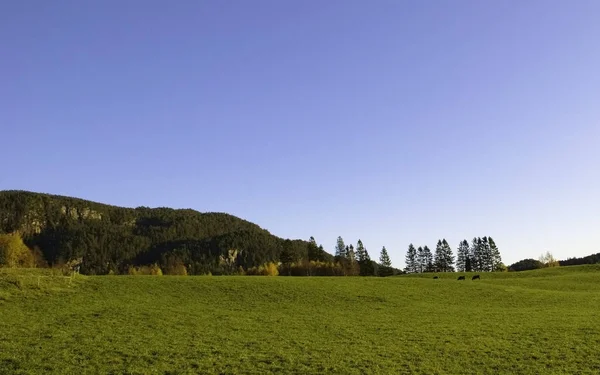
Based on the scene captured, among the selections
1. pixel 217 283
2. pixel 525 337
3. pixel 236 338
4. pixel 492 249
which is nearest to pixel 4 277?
pixel 217 283

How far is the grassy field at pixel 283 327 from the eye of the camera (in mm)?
24781

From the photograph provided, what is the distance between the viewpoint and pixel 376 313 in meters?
46.4

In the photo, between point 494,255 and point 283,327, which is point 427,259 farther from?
point 283,327

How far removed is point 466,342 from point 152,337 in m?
21.4

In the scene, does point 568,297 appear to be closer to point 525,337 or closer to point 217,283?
point 525,337

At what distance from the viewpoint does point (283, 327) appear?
37.0 m

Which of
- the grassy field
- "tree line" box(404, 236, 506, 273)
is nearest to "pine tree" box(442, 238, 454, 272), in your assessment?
"tree line" box(404, 236, 506, 273)

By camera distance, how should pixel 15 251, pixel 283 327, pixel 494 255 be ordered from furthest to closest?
pixel 494 255 → pixel 15 251 → pixel 283 327

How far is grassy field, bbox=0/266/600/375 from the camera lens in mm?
24781

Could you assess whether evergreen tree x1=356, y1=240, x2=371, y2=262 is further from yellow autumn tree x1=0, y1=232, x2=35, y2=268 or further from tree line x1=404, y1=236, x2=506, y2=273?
yellow autumn tree x1=0, y1=232, x2=35, y2=268

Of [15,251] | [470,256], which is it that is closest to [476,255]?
[470,256]

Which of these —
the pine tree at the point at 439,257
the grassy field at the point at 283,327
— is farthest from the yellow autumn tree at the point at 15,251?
the pine tree at the point at 439,257

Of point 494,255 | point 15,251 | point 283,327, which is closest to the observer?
point 283,327

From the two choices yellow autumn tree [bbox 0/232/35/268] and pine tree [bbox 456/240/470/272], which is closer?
yellow autumn tree [bbox 0/232/35/268]
